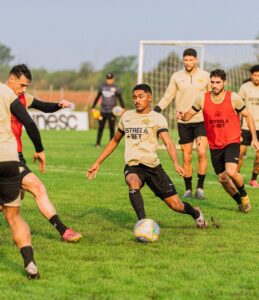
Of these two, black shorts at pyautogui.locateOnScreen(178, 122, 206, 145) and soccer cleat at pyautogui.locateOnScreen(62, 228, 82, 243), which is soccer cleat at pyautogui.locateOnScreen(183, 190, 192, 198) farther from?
soccer cleat at pyautogui.locateOnScreen(62, 228, 82, 243)

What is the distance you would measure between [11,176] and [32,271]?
833 millimetres

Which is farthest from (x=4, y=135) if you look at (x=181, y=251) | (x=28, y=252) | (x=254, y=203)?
(x=254, y=203)

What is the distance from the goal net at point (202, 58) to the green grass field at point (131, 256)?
1433 cm

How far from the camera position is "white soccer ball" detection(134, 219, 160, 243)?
846 centimetres

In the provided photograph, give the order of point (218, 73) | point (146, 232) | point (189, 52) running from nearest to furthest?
point (146, 232) < point (218, 73) < point (189, 52)

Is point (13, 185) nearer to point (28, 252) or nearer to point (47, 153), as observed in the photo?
point (28, 252)

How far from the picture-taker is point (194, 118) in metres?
13.2

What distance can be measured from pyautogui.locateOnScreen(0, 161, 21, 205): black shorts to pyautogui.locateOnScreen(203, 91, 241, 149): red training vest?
494 cm

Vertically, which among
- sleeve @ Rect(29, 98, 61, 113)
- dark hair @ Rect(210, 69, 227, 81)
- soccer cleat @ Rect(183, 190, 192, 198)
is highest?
dark hair @ Rect(210, 69, 227, 81)

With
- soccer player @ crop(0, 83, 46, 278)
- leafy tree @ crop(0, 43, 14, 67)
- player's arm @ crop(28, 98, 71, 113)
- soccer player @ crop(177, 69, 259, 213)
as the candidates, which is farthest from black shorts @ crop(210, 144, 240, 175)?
leafy tree @ crop(0, 43, 14, 67)

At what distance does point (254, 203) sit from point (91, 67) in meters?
141

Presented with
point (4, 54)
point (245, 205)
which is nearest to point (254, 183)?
point (245, 205)

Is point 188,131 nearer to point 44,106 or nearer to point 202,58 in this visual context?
point 44,106

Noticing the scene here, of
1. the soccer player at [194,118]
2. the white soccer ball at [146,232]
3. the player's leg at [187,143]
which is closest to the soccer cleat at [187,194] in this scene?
the soccer player at [194,118]
